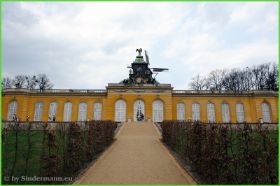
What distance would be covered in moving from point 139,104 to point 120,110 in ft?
9.68

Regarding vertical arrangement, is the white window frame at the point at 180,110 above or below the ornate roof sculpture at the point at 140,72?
below

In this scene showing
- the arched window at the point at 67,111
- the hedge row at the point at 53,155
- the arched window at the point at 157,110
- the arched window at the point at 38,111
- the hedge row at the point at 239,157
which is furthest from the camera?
the arched window at the point at 67,111

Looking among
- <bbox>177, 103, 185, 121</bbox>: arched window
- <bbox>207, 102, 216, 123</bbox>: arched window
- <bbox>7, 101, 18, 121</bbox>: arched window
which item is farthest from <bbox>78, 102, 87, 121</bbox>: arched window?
<bbox>207, 102, 216, 123</bbox>: arched window

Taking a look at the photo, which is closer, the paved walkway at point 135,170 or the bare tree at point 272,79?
the paved walkway at point 135,170

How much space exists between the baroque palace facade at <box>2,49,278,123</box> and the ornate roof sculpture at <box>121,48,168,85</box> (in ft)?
3.44

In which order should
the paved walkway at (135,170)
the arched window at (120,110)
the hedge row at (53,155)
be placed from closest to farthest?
the hedge row at (53,155)
the paved walkway at (135,170)
the arched window at (120,110)

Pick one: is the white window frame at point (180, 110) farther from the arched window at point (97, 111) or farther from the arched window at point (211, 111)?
the arched window at point (97, 111)

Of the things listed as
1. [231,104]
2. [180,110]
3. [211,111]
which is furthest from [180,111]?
[231,104]

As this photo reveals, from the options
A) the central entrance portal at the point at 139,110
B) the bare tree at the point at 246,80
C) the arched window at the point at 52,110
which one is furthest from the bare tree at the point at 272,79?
the arched window at the point at 52,110

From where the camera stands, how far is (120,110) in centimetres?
3553

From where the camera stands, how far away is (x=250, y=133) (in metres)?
6.66

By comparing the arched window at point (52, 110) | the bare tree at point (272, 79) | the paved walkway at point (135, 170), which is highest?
the bare tree at point (272, 79)

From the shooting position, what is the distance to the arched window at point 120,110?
35.2 m

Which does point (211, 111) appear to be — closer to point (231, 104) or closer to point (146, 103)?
point (231, 104)
